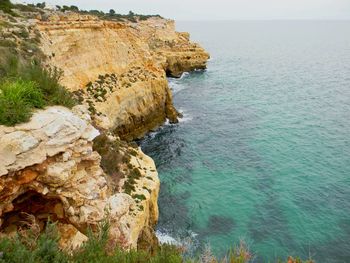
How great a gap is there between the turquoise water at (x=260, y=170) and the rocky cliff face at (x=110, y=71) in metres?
3.50

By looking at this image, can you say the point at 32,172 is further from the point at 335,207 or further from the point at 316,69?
the point at 316,69

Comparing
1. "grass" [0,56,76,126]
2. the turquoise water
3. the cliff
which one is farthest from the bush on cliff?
"grass" [0,56,76,126]

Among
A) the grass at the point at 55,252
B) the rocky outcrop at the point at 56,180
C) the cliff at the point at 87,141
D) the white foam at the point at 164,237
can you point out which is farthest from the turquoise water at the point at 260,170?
the grass at the point at 55,252

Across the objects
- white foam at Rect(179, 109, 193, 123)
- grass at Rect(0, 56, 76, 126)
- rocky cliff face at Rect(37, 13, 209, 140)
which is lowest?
white foam at Rect(179, 109, 193, 123)

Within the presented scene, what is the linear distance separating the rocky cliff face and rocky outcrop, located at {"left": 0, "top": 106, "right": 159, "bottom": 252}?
13139mm

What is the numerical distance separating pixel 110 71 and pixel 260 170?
22.8 meters

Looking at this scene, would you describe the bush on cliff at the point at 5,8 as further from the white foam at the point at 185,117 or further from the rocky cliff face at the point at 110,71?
the white foam at the point at 185,117

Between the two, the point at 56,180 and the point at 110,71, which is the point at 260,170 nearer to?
the point at 110,71

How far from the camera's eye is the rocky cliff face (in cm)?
3891

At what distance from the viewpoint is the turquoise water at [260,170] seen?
28766mm

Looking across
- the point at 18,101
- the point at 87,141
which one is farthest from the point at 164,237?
the point at 18,101

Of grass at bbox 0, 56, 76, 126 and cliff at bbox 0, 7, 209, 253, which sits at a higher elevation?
grass at bbox 0, 56, 76, 126

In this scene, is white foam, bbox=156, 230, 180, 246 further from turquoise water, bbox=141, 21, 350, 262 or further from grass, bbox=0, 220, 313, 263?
grass, bbox=0, 220, 313, 263

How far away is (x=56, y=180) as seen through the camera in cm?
1449
